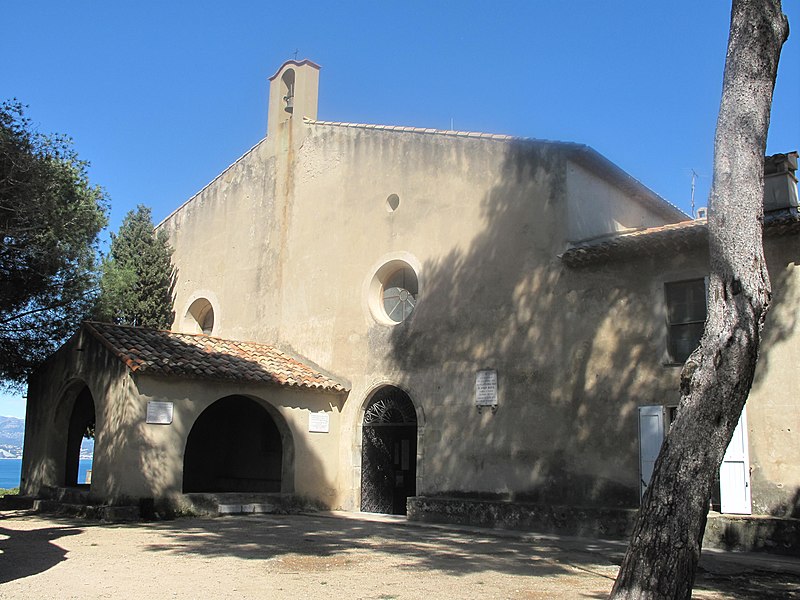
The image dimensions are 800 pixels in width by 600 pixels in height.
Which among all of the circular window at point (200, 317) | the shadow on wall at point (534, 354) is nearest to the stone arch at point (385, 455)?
the shadow on wall at point (534, 354)

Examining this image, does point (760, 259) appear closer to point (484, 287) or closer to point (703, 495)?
point (703, 495)

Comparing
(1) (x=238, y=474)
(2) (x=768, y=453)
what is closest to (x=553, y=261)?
(2) (x=768, y=453)

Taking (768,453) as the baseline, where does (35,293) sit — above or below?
above

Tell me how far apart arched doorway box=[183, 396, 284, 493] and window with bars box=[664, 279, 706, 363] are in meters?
10.0

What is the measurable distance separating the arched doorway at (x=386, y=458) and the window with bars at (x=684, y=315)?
6189 millimetres

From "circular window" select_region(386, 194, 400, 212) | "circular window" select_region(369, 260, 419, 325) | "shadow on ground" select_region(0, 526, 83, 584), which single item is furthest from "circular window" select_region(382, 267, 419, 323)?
"shadow on ground" select_region(0, 526, 83, 584)

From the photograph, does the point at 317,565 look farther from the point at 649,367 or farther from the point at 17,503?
the point at 17,503

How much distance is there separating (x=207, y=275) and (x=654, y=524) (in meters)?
17.5

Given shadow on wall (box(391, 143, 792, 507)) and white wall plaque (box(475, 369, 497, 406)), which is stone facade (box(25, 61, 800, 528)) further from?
white wall plaque (box(475, 369, 497, 406))

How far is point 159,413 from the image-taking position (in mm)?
14656

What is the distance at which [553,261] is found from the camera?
47.2 ft

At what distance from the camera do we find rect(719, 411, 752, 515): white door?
11.6 meters

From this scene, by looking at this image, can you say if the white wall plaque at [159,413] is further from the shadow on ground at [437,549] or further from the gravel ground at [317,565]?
the gravel ground at [317,565]

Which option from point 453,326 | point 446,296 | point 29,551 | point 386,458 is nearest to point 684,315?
point 453,326
